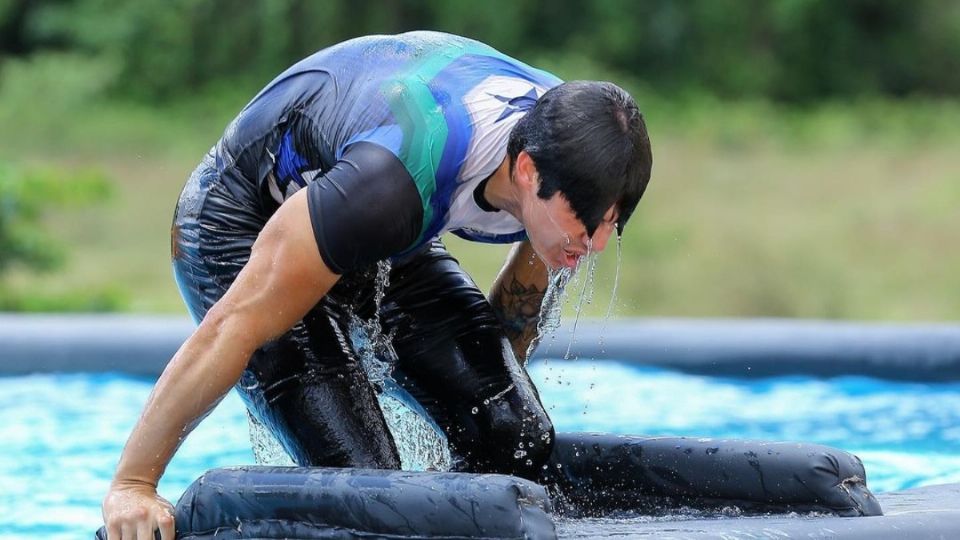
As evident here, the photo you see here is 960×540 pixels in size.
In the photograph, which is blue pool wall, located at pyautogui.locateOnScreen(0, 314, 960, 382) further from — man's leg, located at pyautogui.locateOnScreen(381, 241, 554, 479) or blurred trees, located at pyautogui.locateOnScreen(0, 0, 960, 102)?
blurred trees, located at pyautogui.locateOnScreen(0, 0, 960, 102)

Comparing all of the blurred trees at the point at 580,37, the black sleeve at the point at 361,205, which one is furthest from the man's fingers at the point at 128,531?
the blurred trees at the point at 580,37

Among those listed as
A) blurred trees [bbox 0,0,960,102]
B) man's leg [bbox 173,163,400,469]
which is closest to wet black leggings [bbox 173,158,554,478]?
man's leg [bbox 173,163,400,469]

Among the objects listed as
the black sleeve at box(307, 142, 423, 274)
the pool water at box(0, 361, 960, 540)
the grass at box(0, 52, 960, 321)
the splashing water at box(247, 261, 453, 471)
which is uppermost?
the black sleeve at box(307, 142, 423, 274)

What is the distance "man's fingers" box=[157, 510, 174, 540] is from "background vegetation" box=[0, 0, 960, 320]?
4970 mm

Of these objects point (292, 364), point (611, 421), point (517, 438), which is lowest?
point (611, 421)

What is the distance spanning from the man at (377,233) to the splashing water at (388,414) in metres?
0.02

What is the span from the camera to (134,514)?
240 centimetres

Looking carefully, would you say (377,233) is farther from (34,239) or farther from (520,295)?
(34,239)

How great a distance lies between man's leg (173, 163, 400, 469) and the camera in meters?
2.66

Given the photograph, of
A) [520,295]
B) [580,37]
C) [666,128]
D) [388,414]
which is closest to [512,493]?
[520,295]

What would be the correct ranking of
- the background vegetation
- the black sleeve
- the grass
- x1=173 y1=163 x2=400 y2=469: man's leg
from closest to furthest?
the black sleeve, x1=173 y1=163 x2=400 y2=469: man's leg, the grass, the background vegetation

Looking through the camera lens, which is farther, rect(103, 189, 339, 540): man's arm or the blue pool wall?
the blue pool wall

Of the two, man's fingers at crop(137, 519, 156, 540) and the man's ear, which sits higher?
the man's ear

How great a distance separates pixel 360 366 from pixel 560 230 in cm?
57
